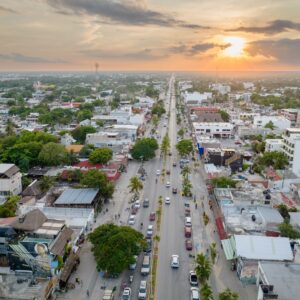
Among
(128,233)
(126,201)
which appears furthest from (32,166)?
(128,233)

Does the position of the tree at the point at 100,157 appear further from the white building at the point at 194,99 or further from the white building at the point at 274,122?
the white building at the point at 194,99

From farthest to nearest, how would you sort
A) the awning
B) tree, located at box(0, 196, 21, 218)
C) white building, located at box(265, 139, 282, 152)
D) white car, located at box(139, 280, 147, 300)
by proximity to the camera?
white building, located at box(265, 139, 282, 152), tree, located at box(0, 196, 21, 218), the awning, white car, located at box(139, 280, 147, 300)

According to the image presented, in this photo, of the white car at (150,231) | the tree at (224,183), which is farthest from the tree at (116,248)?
the tree at (224,183)

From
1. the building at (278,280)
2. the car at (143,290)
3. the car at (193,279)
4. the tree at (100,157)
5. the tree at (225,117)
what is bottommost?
the tree at (225,117)

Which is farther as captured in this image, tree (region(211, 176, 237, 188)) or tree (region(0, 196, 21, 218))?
tree (region(211, 176, 237, 188))

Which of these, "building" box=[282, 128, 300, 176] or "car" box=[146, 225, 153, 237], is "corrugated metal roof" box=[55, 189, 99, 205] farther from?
"building" box=[282, 128, 300, 176]

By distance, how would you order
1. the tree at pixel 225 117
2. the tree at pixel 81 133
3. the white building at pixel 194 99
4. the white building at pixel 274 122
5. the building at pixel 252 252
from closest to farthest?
the building at pixel 252 252
the tree at pixel 81 133
the white building at pixel 274 122
the tree at pixel 225 117
the white building at pixel 194 99

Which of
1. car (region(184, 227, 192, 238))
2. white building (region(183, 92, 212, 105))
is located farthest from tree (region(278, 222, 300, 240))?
white building (region(183, 92, 212, 105))

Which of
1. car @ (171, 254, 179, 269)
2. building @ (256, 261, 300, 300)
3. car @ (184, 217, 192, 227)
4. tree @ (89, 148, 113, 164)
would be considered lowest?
car @ (184, 217, 192, 227)
